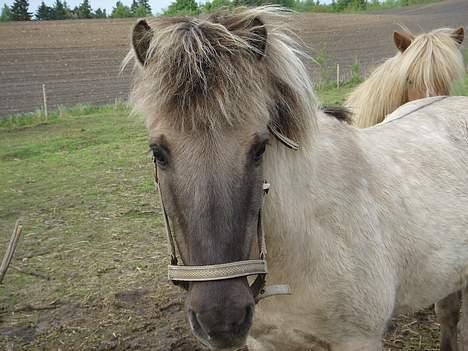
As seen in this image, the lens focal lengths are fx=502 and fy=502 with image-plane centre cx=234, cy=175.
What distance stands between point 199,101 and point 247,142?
21 cm

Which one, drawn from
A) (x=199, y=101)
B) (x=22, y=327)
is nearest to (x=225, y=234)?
(x=199, y=101)

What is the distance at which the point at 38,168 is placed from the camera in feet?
27.2

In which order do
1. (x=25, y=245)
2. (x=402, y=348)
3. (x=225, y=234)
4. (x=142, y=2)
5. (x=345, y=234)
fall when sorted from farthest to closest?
(x=142, y=2) → (x=25, y=245) → (x=402, y=348) → (x=345, y=234) → (x=225, y=234)

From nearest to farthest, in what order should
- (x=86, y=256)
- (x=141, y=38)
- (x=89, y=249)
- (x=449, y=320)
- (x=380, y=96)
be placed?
(x=141, y=38), (x=449, y=320), (x=380, y=96), (x=86, y=256), (x=89, y=249)

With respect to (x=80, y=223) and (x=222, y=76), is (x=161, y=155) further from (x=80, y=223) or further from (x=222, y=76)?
(x=80, y=223)

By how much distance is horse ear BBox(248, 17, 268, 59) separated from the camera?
1763 millimetres

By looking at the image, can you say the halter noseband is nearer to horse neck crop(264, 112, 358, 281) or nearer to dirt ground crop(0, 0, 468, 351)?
horse neck crop(264, 112, 358, 281)

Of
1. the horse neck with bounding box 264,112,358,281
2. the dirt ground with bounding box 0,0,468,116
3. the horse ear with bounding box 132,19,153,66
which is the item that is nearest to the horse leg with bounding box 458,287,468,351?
the horse neck with bounding box 264,112,358,281

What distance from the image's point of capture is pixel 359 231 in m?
2.16

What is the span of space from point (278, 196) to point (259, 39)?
602 millimetres

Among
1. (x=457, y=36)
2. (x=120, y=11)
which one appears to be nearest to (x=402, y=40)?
(x=457, y=36)

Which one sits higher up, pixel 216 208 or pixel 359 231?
pixel 216 208

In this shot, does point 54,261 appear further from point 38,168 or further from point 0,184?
point 38,168

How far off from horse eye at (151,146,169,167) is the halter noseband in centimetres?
13
